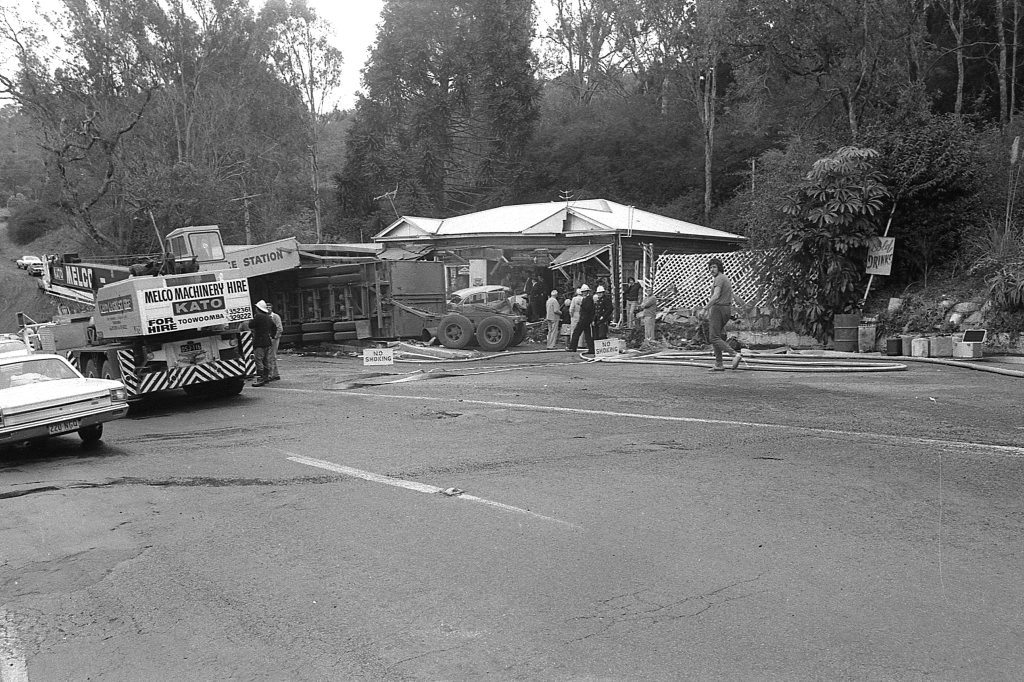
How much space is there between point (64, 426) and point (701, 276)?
15571 mm

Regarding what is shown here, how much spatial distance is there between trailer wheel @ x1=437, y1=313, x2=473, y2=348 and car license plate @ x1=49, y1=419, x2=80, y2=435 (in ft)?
39.5

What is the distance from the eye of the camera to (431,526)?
21.2 feet

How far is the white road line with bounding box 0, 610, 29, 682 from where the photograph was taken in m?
4.38

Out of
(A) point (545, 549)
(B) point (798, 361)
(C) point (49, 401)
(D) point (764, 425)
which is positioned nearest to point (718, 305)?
(B) point (798, 361)

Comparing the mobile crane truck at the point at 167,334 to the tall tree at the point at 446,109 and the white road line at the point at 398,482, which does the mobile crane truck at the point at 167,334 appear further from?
the tall tree at the point at 446,109

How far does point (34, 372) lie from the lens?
11.5 m

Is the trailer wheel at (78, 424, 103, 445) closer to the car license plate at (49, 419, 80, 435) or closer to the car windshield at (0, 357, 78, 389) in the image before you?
the car license plate at (49, 419, 80, 435)

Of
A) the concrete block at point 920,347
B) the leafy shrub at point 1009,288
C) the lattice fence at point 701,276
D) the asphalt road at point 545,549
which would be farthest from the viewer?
the lattice fence at point 701,276

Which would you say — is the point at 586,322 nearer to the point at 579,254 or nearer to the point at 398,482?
the point at 579,254

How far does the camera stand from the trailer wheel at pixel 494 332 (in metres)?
21.9

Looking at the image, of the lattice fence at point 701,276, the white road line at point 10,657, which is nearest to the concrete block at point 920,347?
the lattice fence at point 701,276

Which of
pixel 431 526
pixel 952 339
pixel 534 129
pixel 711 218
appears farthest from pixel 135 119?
pixel 431 526

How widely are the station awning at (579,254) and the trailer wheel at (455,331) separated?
19.6 ft

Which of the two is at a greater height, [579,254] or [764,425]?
[579,254]
